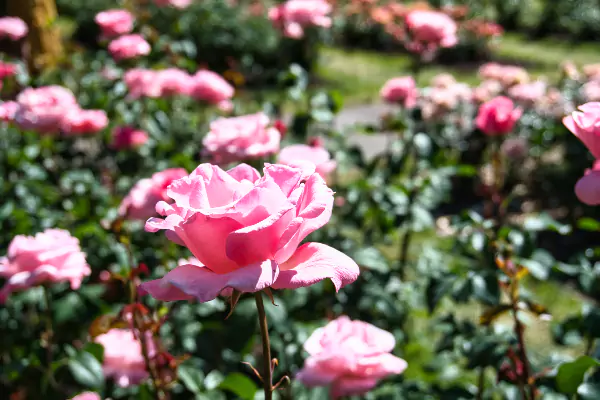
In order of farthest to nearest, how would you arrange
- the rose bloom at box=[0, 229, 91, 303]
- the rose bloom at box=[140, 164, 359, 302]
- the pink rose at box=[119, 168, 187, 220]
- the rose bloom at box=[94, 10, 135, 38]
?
the rose bloom at box=[94, 10, 135, 38], the pink rose at box=[119, 168, 187, 220], the rose bloom at box=[0, 229, 91, 303], the rose bloom at box=[140, 164, 359, 302]

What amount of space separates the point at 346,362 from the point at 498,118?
0.89m

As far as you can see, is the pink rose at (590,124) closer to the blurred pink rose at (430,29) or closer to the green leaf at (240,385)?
the green leaf at (240,385)

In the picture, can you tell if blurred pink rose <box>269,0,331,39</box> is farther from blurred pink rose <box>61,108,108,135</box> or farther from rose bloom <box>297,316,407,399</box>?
rose bloom <box>297,316,407,399</box>

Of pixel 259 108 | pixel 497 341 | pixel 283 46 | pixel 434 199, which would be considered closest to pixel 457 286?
pixel 497 341

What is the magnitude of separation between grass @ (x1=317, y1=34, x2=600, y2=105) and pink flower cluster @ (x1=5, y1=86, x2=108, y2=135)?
5525mm

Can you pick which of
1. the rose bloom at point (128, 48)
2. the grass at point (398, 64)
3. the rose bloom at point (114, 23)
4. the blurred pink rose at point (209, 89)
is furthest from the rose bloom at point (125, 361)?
the grass at point (398, 64)

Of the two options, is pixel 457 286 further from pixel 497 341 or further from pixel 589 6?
pixel 589 6

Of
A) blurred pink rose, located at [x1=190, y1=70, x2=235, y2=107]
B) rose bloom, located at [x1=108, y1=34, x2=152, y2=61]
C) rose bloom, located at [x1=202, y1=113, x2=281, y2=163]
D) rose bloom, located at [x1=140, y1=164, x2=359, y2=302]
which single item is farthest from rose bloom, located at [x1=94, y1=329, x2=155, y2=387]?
rose bloom, located at [x1=108, y1=34, x2=152, y2=61]

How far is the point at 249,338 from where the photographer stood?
4.58ft

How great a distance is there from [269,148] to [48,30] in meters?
2.42

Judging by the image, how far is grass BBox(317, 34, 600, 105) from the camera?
26.0 feet

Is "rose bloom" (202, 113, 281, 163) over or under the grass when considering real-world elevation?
over

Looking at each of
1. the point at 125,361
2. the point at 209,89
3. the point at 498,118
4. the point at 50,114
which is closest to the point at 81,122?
the point at 50,114

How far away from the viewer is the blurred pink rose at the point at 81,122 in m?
1.85
